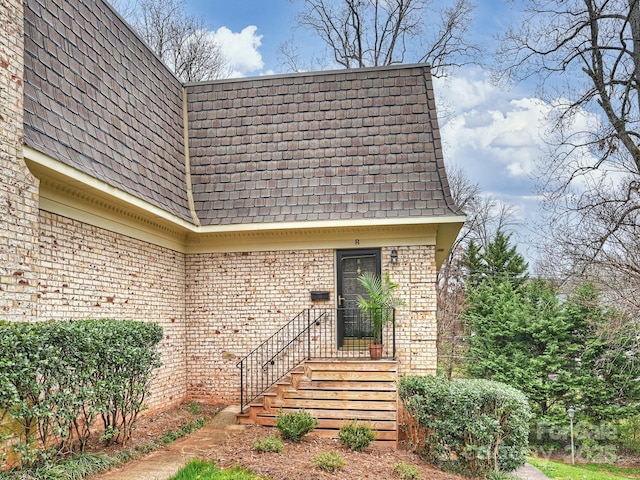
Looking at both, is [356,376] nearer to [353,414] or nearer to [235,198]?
[353,414]

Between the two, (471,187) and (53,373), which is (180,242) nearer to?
(53,373)

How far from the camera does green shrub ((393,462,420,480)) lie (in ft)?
21.1

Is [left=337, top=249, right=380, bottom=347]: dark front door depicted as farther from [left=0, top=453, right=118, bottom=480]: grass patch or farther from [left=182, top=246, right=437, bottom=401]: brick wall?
[left=0, top=453, right=118, bottom=480]: grass patch

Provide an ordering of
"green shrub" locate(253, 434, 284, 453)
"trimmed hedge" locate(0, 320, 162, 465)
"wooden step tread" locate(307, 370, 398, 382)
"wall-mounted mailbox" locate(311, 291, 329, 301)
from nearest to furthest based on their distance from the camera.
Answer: "trimmed hedge" locate(0, 320, 162, 465)
"green shrub" locate(253, 434, 284, 453)
"wooden step tread" locate(307, 370, 398, 382)
"wall-mounted mailbox" locate(311, 291, 329, 301)

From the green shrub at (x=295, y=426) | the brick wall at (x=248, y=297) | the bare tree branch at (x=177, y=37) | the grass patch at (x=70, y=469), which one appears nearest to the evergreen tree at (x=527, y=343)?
the brick wall at (x=248, y=297)

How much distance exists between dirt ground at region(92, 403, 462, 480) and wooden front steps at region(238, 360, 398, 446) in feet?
1.07

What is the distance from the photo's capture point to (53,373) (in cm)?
546

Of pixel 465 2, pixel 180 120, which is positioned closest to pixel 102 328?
pixel 180 120

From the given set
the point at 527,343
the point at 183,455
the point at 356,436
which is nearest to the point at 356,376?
the point at 356,436

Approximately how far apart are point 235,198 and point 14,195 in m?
5.56

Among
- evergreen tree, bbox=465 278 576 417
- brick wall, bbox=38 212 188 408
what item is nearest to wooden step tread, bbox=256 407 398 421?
brick wall, bbox=38 212 188 408

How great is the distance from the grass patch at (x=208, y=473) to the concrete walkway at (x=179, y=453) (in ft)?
0.47

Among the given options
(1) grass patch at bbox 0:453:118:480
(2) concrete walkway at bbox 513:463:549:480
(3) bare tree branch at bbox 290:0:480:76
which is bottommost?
(2) concrete walkway at bbox 513:463:549:480

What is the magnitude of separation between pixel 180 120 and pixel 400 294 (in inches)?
240
